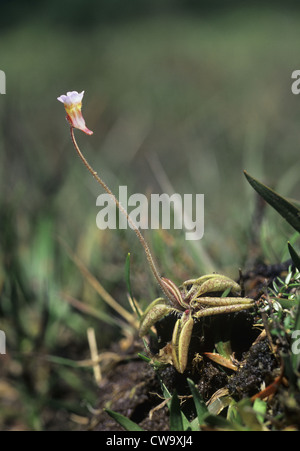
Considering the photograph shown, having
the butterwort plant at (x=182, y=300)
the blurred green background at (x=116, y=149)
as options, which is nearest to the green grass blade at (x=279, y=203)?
the butterwort plant at (x=182, y=300)

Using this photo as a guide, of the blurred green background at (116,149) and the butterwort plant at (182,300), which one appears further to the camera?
the blurred green background at (116,149)

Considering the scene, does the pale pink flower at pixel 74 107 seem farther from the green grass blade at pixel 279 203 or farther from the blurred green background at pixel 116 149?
the blurred green background at pixel 116 149

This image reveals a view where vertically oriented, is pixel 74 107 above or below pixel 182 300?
above

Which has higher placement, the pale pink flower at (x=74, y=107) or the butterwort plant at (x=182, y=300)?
the pale pink flower at (x=74, y=107)

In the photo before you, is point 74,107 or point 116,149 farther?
point 116,149

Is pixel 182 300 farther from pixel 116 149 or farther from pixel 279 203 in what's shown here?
pixel 116 149

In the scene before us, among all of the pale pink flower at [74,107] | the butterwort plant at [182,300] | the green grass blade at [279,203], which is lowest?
the butterwort plant at [182,300]

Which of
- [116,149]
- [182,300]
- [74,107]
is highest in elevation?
[116,149]

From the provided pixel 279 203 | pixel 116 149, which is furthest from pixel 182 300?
pixel 116 149
